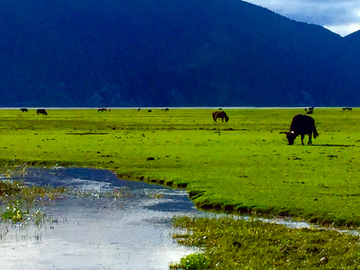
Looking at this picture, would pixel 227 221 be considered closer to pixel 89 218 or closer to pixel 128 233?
pixel 128 233

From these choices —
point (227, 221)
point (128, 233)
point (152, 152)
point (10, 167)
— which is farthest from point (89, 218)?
point (152, 152)

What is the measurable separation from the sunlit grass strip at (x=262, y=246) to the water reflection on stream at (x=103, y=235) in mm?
780

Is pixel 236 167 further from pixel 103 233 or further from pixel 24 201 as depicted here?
pixel 103 233

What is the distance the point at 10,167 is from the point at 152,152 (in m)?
9.72

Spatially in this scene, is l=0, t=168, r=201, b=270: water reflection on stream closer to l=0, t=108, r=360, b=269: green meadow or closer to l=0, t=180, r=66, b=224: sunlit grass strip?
l=0, t=180, r=66, b=224: sunlit grass strip

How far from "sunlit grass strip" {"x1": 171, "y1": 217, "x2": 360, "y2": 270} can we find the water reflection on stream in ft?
2.56

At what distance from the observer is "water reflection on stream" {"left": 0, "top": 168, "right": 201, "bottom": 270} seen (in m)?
13.2

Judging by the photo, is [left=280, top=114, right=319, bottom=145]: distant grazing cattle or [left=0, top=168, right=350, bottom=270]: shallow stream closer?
[left=0, top=168, right=350, bottom=270]: shallow stream

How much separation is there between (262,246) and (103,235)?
4490 millimetres

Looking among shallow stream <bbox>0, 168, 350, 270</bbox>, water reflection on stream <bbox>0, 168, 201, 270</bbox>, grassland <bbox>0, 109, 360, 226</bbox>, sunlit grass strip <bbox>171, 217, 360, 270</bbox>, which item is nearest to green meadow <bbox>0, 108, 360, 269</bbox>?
grassland <bbox>0, 109, 360, 226</bbox>

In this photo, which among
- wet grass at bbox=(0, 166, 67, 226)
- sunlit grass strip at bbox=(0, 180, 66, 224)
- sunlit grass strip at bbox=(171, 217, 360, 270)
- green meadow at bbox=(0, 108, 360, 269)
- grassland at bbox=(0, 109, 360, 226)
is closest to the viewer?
sunlit grass strip at bbox=(171, 217, 360, 270)

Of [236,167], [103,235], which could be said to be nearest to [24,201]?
[103,235]

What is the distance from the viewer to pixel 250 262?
13.0m

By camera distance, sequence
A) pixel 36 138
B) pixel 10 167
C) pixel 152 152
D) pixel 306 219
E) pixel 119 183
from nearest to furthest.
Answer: pixel 306 219 → pixel 119 183 → pixel 10 167 → pixel 152 152 → pixel 36 138
